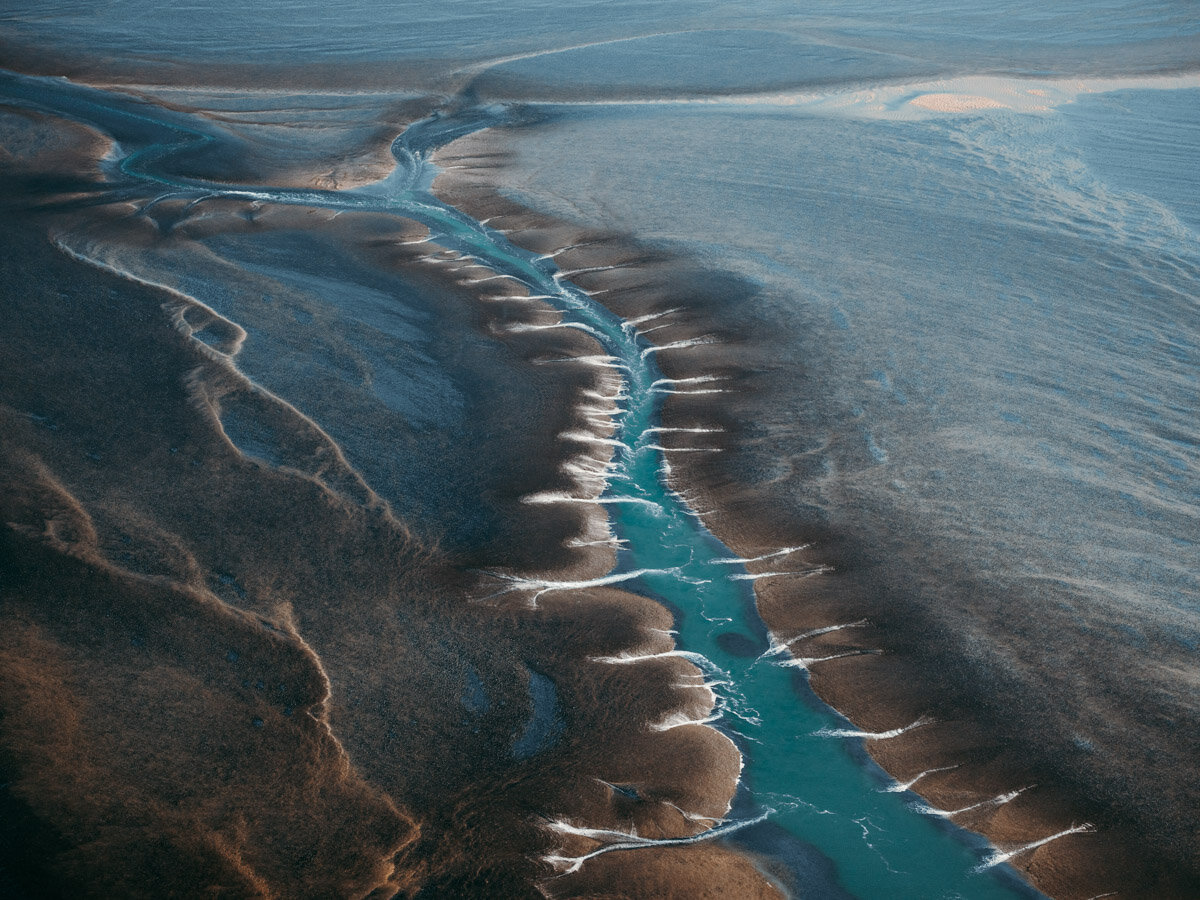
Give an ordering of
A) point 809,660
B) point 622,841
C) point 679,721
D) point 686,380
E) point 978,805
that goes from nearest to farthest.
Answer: point 622,841 → point 978,805 → point 679,721 → point 809,660 → point 686,380

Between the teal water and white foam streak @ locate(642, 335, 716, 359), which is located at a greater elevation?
white foam streak @ locate(642, 335, 716, 359)

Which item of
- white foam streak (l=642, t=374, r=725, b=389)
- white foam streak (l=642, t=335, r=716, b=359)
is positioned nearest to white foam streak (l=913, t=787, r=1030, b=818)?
white foam streak (l=642, t=374, r=725, b=389)

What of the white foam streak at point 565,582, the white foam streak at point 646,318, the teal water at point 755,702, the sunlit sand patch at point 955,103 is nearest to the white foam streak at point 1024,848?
the teal water at point 755,702

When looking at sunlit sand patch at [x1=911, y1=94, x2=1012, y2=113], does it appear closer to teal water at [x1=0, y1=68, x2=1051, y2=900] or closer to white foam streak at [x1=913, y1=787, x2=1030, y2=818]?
teal water at [x1=0, y1=68, x2=1051, y2=900]

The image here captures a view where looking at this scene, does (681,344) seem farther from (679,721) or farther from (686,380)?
(679,721)

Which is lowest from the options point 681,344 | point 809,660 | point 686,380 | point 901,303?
point 809,660

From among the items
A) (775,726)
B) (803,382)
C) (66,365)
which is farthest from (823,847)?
(66,365)

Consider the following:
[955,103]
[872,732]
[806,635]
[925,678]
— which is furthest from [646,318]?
[955,103]

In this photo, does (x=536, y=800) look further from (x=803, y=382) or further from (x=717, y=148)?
(x=717, y=148)
